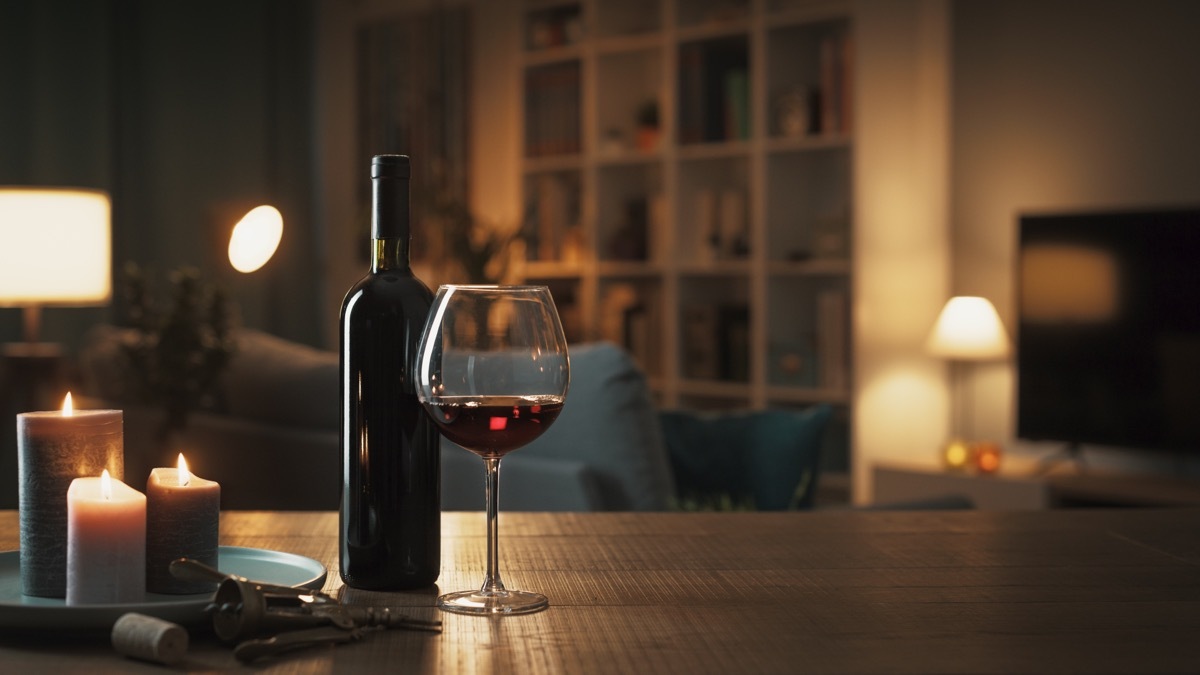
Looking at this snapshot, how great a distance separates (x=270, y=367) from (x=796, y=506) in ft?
3.71

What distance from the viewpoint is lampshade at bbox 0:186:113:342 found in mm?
3434

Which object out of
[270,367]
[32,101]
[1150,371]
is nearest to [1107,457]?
[1150,371]

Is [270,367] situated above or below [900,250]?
below

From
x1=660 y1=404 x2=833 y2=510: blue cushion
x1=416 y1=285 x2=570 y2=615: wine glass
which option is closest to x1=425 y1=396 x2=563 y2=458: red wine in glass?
x1=416 y1=285 x2=570 y2=615: wine glass

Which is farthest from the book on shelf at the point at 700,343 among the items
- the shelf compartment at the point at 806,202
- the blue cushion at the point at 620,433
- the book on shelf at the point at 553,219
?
the blue cushion at the point at 620,433

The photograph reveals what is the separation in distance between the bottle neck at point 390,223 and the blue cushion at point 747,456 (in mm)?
1434

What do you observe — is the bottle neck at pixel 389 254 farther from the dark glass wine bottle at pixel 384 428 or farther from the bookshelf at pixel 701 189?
the bookshelf at pixel 701 189

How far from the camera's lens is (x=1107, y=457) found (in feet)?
13.6

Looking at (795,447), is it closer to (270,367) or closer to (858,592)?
(270,367)

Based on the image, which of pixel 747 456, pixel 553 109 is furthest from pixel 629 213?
pixel 747 456

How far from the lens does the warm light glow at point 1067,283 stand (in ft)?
13.1

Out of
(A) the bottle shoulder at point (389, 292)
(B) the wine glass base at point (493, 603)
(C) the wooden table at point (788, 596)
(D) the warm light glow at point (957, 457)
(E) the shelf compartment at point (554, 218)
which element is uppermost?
A: (E) the shelf compartment at point (554, 218)

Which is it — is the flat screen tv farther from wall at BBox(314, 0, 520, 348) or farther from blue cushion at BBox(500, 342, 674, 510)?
blue cushion at BBox(500, 342, 674, 510)

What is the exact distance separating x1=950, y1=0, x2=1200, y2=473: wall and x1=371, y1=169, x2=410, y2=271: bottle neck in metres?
3.66
